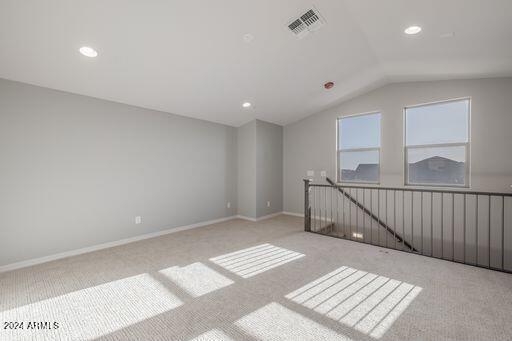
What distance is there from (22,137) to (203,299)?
10.1 ft

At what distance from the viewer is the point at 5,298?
2.11m

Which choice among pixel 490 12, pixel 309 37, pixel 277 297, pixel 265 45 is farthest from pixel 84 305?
pixel 490 12

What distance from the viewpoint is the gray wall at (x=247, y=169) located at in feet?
17.4

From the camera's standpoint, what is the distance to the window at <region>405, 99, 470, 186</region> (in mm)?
3836

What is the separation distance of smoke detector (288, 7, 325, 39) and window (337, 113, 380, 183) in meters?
2.79

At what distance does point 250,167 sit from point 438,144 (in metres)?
3.74

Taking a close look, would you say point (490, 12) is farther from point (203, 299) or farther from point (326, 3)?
point (203, 299)

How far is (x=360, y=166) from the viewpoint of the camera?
489cm

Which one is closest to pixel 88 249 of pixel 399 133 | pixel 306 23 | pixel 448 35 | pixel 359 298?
pixel 359 298

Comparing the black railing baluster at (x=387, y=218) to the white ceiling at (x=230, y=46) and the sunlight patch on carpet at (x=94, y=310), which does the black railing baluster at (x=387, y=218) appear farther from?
the sunlight patch on carpet at (x=94, y=310)

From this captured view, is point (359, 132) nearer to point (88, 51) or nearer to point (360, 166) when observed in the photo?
point (360, 166)

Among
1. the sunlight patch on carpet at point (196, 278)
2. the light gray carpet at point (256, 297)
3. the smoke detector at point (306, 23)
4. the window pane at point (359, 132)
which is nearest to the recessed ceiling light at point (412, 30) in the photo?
the smoke detector at point (306, 23)

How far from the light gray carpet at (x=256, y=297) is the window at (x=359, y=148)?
6.49 ft

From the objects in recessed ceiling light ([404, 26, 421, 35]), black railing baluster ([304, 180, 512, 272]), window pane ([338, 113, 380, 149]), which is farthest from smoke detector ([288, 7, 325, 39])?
window pane ([338, 113, 380, 149])
